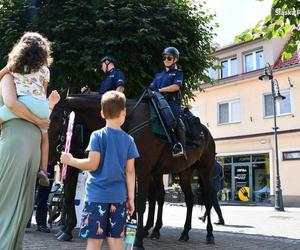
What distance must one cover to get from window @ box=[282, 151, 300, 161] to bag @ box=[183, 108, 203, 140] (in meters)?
20.8

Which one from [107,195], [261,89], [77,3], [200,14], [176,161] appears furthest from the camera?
[261,89]

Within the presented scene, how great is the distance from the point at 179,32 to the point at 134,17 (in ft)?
4.00

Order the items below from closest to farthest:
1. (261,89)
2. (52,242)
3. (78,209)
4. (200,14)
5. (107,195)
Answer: (107,195) < (52,242) < (78,209) < (200,14) < (261,89)

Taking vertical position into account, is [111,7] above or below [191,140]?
above

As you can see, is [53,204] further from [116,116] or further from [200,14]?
[116,116]

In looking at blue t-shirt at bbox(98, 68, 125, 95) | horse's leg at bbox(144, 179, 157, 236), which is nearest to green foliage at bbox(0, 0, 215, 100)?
blue t-shirt at bbox(98, 68, 125, 95)

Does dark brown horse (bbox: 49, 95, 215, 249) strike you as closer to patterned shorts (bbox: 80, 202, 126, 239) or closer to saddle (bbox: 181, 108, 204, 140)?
saddle (bbox: 181, 108, 204, 140)

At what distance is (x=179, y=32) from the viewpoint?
1023 cm

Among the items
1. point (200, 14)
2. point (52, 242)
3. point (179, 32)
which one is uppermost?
point (200, 14)

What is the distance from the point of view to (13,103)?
3811mm

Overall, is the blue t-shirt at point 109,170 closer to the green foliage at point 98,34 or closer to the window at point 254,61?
the green foliage at point 98,34

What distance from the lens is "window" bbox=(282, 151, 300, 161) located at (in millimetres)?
27050

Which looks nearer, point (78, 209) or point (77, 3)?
point (78, 209)

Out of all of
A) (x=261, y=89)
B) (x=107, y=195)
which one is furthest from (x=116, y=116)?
(x=261, y=89)
